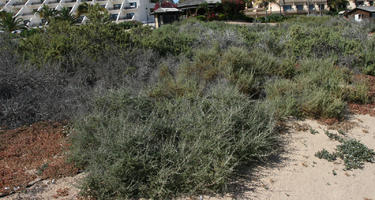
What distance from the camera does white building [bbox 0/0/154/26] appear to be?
5772 cm

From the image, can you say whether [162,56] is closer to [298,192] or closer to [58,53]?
[58,53]

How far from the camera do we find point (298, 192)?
360 cm

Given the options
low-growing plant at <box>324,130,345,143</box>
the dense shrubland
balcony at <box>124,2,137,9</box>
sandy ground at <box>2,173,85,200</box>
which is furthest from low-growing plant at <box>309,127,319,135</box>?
balcony at <box>124,2,137,9</box>

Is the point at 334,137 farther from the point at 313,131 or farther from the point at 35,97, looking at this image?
the point at 35,97

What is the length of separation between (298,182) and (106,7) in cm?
6062

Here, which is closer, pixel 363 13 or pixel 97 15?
pixel 97 15

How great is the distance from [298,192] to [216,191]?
102 centimetres

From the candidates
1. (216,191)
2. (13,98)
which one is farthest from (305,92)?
(13,98)

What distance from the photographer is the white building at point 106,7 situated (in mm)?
57719

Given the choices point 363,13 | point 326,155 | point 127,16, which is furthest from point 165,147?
point 127,16

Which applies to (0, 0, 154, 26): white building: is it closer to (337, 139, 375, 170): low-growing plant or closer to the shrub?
the shrub

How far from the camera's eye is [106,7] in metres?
58.5

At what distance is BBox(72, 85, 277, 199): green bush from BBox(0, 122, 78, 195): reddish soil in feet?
1.32

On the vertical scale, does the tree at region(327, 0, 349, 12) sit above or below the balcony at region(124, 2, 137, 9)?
below
